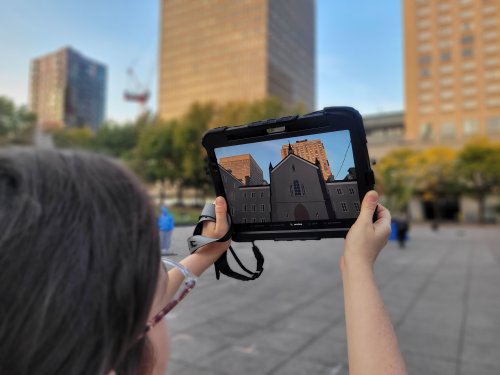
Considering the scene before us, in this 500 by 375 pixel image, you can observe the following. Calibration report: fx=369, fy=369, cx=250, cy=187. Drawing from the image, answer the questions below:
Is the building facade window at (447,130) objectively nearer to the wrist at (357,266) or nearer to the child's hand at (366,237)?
the child's hand at (366,237)

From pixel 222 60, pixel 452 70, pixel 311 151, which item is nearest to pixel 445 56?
pixel 452 70

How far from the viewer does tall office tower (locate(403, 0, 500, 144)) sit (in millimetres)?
59406

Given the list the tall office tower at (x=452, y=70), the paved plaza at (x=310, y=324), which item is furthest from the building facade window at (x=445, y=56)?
the paved plaza at (x=310, y=324)

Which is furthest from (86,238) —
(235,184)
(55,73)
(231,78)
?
(55,73)

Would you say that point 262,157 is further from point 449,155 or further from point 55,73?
point 55,73

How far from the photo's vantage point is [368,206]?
103cm

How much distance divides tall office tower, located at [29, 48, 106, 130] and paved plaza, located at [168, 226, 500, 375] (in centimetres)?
8930

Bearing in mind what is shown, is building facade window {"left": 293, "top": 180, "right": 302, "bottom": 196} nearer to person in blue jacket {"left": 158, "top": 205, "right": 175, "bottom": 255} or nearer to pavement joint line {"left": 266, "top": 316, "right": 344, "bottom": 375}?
person in blue jacket {"left": 158, "top": 205, "right": 175, "bottom": 255}

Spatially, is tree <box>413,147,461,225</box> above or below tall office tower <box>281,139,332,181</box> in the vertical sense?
above

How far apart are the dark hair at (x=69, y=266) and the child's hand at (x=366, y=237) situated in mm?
525

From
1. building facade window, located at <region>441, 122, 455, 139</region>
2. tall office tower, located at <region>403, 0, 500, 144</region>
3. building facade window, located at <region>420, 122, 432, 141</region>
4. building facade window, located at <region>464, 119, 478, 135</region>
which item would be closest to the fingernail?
tall office tower, located at <region>403, 0, 500, 144</region>

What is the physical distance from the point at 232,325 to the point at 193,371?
1.43 metres

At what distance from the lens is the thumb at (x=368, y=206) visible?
3.33 ft

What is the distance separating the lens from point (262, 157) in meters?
1.17
